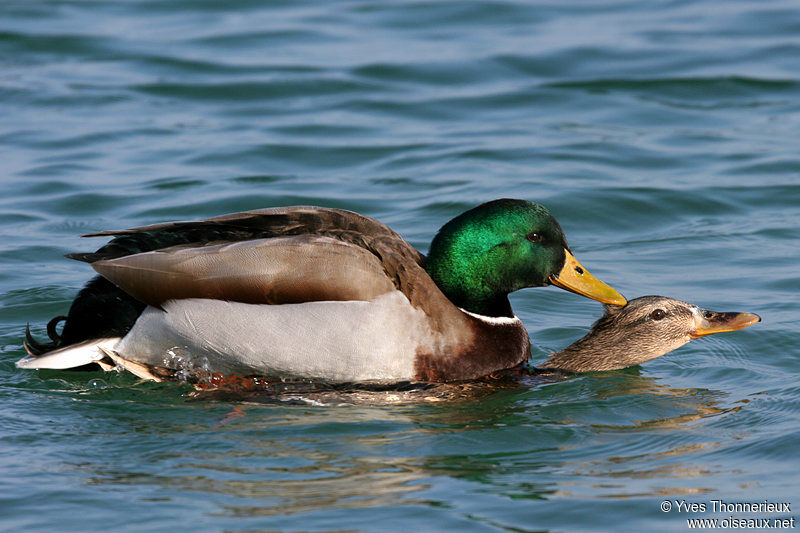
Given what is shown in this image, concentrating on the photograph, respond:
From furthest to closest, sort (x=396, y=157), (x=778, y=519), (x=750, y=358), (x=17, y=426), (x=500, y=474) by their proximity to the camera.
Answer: (x=396, y=157) < (x=750, y=358) < (x=17, y=426) < (x=500, y=474) < (x=778, y=519)

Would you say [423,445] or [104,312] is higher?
[104,312]

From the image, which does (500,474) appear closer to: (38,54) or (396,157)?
(396,157)

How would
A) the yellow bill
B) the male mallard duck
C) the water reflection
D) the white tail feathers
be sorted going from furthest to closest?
1. the male mallard duck
2. the yellow bill
3. the white tail feathers
4. the water reflection

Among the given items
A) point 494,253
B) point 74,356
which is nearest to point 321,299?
point 494,253

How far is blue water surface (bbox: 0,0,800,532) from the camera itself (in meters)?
5.47

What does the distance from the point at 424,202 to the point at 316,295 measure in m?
4.42

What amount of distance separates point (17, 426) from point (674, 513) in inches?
126

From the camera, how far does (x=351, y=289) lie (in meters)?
6.41

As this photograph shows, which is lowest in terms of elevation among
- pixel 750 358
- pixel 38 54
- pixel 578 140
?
pixel 750 358

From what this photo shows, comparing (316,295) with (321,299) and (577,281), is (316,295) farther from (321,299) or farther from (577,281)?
(577,281)

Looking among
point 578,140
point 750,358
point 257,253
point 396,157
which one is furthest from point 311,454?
point 578,140

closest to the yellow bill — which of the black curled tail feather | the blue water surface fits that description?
the blue water surface

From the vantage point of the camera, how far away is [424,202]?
35.2 ft

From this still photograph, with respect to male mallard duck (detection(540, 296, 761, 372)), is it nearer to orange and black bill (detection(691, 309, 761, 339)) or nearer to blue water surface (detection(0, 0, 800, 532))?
orange and black bill (detection(691, 309, 761, 339))
